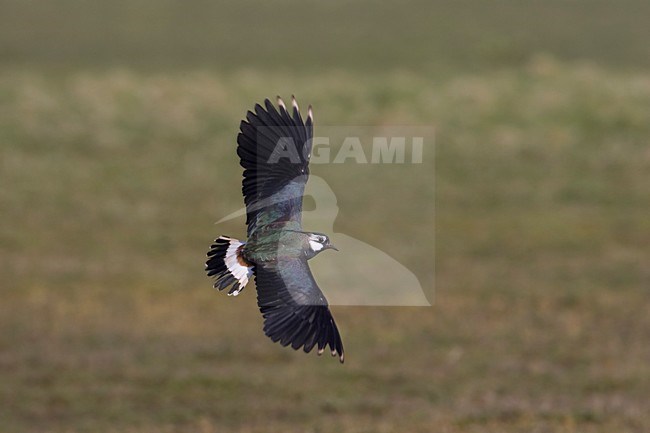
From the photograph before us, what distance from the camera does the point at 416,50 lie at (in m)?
48.6

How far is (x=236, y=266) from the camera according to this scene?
685 cm

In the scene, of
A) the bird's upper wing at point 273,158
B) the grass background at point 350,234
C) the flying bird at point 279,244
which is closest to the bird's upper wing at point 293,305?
the flying bird at point 279,244

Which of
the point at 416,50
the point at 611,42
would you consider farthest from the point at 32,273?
the point at 611,42

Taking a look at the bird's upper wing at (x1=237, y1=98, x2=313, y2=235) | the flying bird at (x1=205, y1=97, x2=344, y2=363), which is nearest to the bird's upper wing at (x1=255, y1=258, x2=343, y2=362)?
the flying bird at (x1=205, y1=97, x2=344, y2=363)

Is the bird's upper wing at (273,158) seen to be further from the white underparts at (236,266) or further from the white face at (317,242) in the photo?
the white face at (317,242)

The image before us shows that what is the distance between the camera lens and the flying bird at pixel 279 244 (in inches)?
262

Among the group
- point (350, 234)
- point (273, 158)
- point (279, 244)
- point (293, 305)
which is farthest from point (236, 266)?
point (350, 234)

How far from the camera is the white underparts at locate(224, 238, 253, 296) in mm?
6773

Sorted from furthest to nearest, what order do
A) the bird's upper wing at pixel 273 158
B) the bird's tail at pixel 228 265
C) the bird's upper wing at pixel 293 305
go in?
1. the bird's upper wing at pixel 273 158
2. the bird's tail at pixel 228 265
3. the bird's upper wing at pixel 293 305

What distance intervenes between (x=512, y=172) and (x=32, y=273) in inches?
454

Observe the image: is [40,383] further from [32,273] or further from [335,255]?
[335,255]

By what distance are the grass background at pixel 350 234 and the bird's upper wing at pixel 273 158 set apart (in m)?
4.92

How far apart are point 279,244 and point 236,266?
0.87ft

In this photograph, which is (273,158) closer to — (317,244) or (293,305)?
(317,244)
